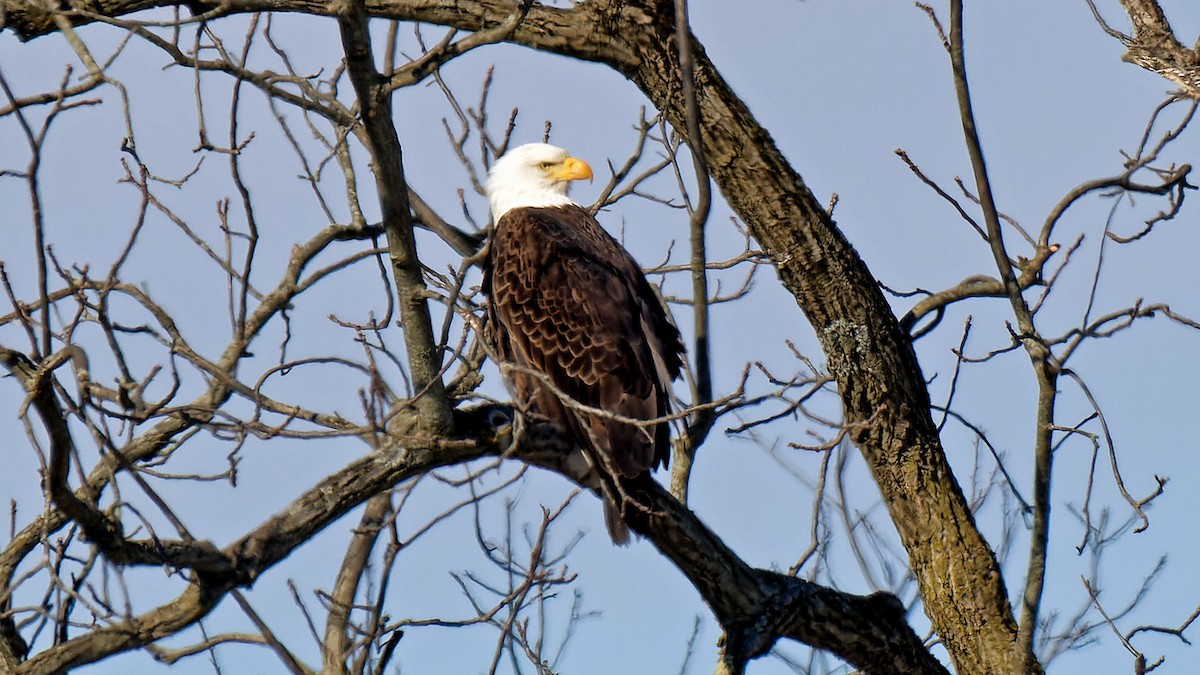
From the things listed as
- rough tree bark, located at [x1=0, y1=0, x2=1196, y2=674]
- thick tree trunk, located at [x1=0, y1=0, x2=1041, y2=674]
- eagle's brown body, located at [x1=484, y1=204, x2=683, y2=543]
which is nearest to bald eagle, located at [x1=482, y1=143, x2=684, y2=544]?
eagle's brown body, located at [x1=484, y1=204, x2=683, y2=543]

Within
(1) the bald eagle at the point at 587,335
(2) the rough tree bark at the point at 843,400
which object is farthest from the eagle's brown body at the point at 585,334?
(2) the rough tree bark at the point at 843,400

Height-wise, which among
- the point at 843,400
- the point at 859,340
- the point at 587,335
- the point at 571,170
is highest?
the point at 571,170

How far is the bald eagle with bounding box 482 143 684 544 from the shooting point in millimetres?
4359

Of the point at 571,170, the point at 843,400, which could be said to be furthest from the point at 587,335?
the point at 571,170

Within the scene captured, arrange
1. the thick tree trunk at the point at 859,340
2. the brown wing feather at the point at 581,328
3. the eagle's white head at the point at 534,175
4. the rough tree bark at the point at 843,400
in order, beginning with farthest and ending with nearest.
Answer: the eagle's white head at the point at 534,175, the thick tree trunk at the point at 859,340, the brown wing feather at the point at 581,328, the rough tree bark at the point at 843,400

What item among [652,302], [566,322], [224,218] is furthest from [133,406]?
[652,302]

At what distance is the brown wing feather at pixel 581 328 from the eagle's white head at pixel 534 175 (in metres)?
0.52

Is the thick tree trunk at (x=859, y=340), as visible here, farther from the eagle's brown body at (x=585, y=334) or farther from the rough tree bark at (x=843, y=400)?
the eagle's brown body at (x=585, y=334)

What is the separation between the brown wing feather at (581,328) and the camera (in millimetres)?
4574

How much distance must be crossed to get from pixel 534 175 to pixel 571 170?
0.16 meters

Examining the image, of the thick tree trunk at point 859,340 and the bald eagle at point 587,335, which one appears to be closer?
the bald eagle at point 587,335

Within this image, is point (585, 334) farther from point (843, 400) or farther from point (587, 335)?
point (843, 400)

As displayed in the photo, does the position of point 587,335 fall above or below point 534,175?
below

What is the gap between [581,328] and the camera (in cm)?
470
